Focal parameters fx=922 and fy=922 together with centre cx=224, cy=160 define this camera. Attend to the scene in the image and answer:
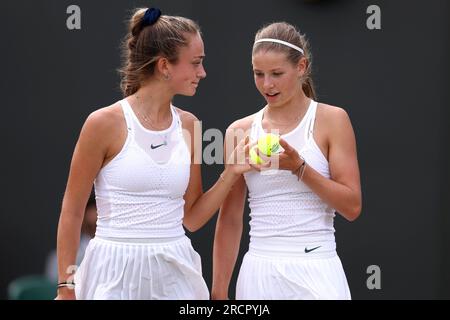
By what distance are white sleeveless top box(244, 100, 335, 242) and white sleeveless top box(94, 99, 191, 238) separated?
32cm

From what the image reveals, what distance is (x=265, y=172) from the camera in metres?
3.41

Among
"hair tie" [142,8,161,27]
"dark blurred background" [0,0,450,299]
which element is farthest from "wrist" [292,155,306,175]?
"dark blurred background" [0,0,450,299]

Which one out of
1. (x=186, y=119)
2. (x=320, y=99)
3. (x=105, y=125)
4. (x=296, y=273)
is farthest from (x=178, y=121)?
(x=320, y=99)

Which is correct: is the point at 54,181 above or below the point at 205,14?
below

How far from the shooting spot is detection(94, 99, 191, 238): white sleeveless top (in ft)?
10.8

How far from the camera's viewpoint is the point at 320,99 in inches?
210

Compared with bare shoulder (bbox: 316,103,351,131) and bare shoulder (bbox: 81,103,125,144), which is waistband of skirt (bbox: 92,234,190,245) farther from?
bare shoulder (bbox: 316,103,351,131)

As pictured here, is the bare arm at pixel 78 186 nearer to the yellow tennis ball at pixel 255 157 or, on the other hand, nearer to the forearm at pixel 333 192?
the yellow tennis ball at pixel 255 157

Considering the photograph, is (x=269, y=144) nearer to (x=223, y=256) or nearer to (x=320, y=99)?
(x=223, y=256)

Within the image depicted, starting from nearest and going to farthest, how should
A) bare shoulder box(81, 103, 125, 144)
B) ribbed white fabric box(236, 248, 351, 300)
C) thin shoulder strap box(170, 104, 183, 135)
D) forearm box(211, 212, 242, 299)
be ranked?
bare shoulder box(81, 103, 125, 144) < ribbed white fabric box(236, 248, 351, 300) < thin shoulder strap box(170, 104, 183, 135) < forearm box(211, 212, 242, 299)

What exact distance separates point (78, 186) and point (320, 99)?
2.37 meters

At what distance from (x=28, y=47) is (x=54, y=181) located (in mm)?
796

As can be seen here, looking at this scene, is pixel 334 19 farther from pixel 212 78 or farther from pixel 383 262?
pixel 383 262
